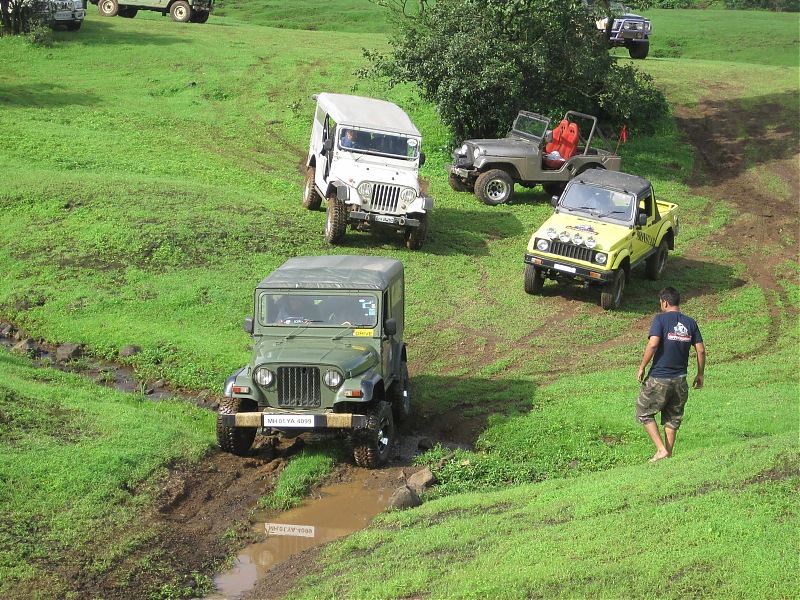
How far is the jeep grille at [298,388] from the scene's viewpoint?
31.4 ft

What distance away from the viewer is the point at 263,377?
31.4 ft

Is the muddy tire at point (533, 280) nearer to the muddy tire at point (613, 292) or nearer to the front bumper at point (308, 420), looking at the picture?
the muddy tire at point (613, 292)

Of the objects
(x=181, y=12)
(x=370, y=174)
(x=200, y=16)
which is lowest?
(x=370, y=174)

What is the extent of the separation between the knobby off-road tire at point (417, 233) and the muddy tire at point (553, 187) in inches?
218

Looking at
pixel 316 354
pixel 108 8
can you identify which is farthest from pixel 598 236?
pixel 108 8

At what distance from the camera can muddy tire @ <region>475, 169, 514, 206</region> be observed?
21.6 metres

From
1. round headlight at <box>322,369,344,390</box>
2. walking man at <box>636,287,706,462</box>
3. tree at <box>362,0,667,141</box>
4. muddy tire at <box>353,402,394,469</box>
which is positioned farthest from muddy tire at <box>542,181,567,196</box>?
round headlight at <box>322,369,344,390</box>

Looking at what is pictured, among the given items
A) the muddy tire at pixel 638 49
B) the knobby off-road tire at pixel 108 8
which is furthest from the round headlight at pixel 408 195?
the knobby off-road tire at pixel 108 8

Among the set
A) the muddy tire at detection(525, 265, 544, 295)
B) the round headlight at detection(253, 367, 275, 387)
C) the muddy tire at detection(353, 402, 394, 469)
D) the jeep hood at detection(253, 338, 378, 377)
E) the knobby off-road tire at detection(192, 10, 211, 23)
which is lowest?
the muddy tire at detection(525, 265, 544, 295)

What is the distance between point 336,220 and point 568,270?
14.9 ft

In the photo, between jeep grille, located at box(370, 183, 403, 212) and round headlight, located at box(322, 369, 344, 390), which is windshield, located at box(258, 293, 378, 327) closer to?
round headlight, located at box(322, 369, 344, 390)

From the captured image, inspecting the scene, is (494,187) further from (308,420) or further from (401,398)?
(308,420)

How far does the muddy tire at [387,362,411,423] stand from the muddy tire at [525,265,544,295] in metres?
5.44

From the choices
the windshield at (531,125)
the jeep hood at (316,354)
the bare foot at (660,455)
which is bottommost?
the bare foot at (660,455)
